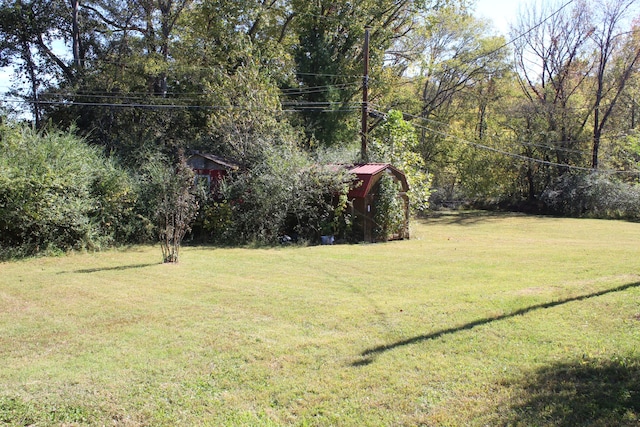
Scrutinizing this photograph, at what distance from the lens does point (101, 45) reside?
27.3 metres

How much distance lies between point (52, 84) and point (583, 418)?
97.0 feet

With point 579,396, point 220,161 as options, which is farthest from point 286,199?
point 579,396

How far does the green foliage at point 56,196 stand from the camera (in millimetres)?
13492

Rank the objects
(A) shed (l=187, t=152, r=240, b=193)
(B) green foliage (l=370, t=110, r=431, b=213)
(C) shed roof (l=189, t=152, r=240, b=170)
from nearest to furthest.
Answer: (C) shed roof (l=189, t=152, r=240, b=170) → (A) shed (l=187, t=152, r=240, b=193) → (B) green foliage (l=370, t=110, r=431, b=213)

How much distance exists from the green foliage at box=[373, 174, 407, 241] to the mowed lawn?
7.68 m

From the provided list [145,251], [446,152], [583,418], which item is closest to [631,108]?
[446,152]

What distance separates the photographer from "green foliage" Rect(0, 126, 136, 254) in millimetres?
13492

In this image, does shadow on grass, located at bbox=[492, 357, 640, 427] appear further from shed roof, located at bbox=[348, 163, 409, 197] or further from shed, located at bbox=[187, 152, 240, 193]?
shed, located at bbox=[187, 152, 240, 193]

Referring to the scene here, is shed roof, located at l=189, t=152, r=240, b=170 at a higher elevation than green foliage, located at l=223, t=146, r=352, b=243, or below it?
higher

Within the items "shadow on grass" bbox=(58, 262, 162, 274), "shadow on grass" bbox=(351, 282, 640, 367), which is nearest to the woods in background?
"shadow on grass" bbox=(58, 262, 162, 274)

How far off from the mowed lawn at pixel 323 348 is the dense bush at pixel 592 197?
86.2ft

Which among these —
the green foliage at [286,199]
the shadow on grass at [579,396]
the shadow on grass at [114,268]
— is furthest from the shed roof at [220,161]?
the shadow on grass at [579,396]

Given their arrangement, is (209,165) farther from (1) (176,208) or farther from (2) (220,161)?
(1) (176,208)

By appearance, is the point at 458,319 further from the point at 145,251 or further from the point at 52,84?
the point at 52,84
